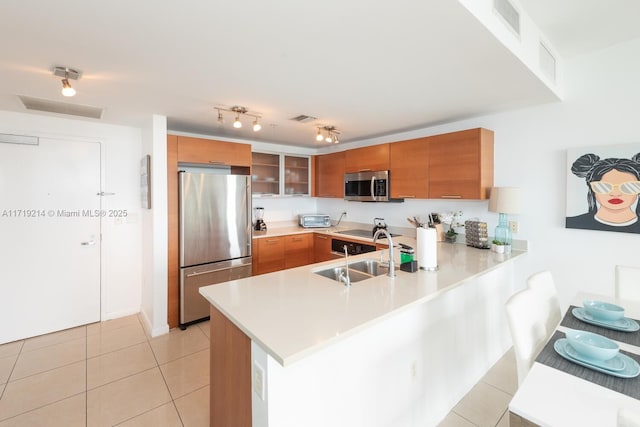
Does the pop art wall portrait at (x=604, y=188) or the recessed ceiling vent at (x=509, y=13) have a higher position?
the recessed ceiling vent at (x=509, y=13)

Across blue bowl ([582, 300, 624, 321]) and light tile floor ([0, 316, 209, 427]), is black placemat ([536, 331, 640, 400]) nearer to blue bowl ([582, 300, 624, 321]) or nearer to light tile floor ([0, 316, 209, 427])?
blue bowl ([582, 300, 624, 321])

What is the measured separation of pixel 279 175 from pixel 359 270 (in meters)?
2.46

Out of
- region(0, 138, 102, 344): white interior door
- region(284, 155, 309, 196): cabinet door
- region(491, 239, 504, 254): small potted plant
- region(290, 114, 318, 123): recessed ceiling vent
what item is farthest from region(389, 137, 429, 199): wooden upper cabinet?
region(0, 138, 102, 344): white interior door

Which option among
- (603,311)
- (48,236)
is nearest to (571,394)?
(603,311)

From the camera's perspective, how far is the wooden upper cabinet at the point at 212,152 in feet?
10.1

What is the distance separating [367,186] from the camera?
3785mm

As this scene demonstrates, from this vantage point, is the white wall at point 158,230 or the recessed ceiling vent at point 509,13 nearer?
the recessed ceiling vent at point 509,13

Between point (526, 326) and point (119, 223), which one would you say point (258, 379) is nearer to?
point (526, 326)

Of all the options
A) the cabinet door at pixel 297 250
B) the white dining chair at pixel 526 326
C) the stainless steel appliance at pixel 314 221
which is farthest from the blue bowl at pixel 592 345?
the stainless steel appliance at pixel 314 221

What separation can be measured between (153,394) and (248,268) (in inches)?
63.0

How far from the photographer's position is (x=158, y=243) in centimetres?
290

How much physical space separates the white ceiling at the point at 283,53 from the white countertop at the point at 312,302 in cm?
136

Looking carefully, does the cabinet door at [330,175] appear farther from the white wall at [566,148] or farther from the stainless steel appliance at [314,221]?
the white wall at [566,148]

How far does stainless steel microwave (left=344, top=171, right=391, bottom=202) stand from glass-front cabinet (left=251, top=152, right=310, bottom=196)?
2.93 ft
